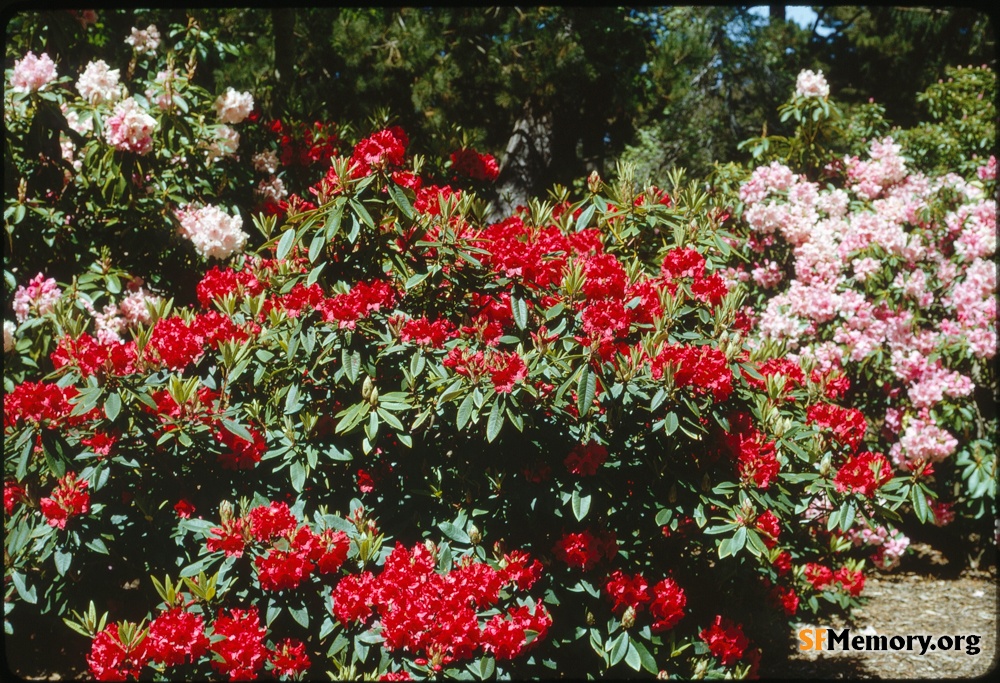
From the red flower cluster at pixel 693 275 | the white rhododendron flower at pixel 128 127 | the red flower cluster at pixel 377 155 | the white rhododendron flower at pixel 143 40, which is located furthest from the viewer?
the white rhododendron flower at pixel 143 40

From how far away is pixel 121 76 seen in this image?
3.59m

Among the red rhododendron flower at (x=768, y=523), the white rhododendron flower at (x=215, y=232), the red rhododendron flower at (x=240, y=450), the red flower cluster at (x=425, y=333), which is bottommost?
the red rhododendron flower at (x=768, y=523)

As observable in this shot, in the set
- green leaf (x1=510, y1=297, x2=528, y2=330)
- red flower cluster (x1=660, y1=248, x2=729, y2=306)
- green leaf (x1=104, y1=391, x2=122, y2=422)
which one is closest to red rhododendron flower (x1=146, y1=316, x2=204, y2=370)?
green leaf (x1=104, y1=391, x2=122, y2=422)

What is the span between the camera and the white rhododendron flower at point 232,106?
325 centimetres

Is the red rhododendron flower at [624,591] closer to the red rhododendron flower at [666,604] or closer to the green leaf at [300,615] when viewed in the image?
the red rhododendron flower at [666,604]

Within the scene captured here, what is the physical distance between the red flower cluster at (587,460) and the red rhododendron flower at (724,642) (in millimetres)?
755

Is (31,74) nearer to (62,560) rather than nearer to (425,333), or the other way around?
(62,560)

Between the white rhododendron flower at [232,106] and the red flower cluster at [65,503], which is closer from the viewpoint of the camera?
the red flower cluster at [65,503]

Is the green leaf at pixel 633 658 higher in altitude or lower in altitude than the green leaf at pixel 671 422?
lower

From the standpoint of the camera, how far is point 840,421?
264 cm

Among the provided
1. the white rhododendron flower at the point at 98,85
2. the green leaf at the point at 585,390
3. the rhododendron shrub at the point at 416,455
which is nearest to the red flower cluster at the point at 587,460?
the rhododendron shrub at the point at 416,455

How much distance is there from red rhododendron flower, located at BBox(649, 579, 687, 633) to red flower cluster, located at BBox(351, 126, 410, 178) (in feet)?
5.15

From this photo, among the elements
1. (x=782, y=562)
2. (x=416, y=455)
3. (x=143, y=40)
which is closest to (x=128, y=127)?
(x=143, y=40)

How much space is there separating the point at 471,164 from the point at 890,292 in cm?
222
